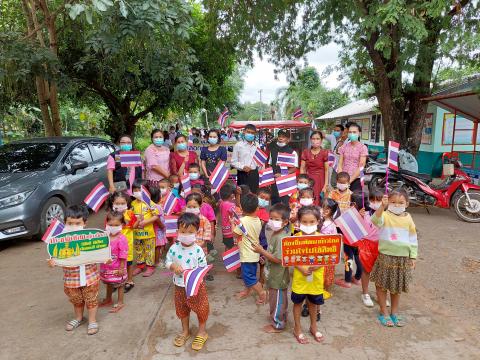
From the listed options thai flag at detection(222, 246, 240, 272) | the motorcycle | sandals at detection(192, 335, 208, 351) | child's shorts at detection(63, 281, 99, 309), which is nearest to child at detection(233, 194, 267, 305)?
thai flag at detection(222, 246, 240, 272)

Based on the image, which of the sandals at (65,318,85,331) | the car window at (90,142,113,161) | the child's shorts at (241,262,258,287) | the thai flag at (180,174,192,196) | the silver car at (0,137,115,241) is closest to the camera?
the sandals at (65,318,85,331)

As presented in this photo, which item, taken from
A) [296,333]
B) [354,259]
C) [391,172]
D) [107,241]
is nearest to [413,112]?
[391,172]

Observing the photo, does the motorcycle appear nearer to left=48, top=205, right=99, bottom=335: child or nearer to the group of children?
the group of children

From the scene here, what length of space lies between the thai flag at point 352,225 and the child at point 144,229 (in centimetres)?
201

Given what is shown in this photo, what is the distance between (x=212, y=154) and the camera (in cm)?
503

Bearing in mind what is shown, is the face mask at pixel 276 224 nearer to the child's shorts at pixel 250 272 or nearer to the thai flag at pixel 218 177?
the child's shorts at pixel 250 272

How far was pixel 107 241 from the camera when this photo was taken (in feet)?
9.68

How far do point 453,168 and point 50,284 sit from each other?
6788 millimetres

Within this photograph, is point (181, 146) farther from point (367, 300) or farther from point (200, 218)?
point (367, 300)

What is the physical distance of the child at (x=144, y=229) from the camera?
391 centimetres

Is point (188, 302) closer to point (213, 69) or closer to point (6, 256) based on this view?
point (6, 256)

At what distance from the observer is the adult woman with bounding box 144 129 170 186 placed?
4855 millimetres

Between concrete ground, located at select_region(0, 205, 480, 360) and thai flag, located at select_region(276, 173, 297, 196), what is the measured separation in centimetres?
116

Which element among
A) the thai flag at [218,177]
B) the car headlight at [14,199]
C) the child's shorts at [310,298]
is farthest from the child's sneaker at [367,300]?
the car headlight at [14,199]
